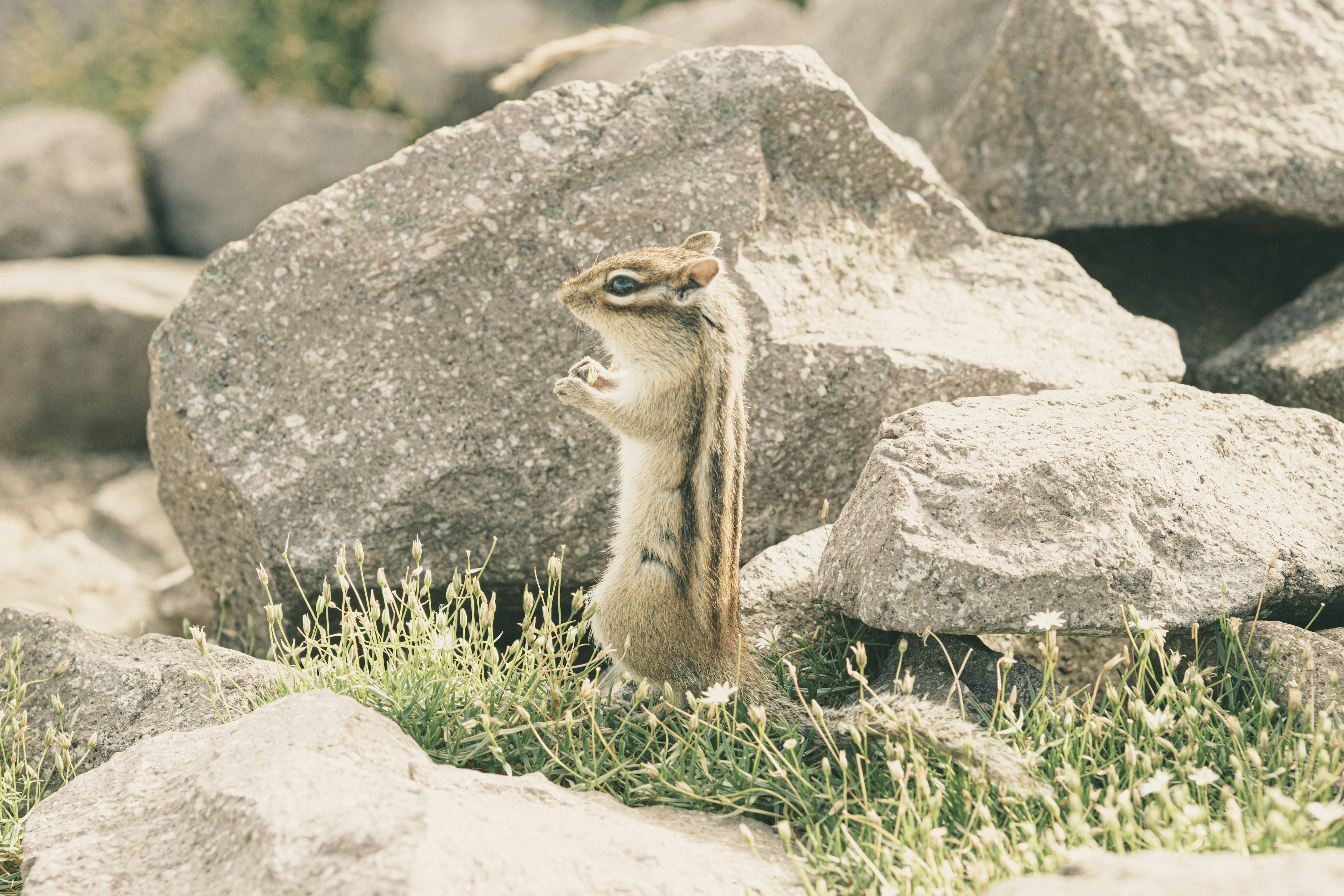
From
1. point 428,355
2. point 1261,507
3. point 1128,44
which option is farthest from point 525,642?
point 1128,44

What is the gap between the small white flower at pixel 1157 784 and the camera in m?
2.75

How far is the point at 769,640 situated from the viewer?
3.91 meters

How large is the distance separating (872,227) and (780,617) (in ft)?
7.01

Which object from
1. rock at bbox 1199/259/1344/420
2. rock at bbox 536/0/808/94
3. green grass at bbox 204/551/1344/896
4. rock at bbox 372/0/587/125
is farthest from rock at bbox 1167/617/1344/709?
rock at bbox 372/0/587/125

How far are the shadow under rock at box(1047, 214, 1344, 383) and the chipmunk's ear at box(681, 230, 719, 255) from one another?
2.59 m

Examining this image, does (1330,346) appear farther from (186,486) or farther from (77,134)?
(77,134)

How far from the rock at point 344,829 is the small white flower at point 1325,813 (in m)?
1.27

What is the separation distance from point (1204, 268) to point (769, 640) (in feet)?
12.8

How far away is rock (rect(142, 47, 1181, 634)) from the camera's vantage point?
4.52 meters

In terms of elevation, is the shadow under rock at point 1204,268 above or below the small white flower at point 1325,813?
above

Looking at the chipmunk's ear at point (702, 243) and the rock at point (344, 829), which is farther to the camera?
the chipmunk's ear at point (702, 243)

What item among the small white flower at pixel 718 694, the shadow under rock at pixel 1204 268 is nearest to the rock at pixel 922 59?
the shadow under rock at pixel 1204 268

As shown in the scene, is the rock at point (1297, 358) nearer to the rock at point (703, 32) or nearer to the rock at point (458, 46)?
the rock at point (703, 32)

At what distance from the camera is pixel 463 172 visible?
183 inches
